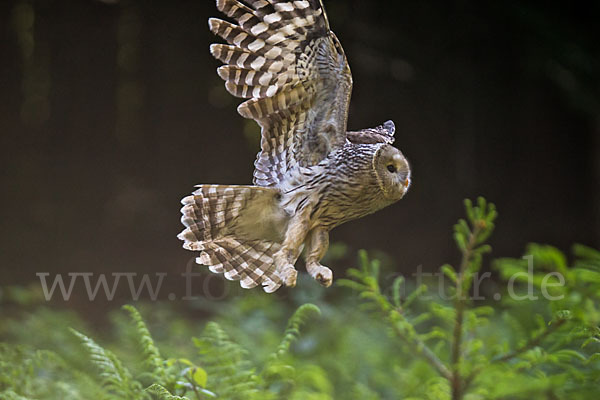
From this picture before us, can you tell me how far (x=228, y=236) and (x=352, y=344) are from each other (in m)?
2.13

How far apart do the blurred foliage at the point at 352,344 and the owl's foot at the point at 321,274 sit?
0.28 meters

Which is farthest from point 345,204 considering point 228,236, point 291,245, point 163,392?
point 163,392

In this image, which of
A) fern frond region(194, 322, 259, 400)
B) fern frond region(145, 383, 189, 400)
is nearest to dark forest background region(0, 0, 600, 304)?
fern frond region(194, 322, 259, 400)

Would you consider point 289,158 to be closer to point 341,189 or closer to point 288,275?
point 341,189

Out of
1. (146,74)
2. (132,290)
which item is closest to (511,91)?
(146,74)

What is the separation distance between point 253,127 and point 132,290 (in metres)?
1.56

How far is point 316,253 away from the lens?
144cm

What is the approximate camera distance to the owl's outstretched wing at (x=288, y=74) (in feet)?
4.68

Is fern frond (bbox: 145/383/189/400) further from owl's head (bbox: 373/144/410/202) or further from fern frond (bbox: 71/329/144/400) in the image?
owl's head (bbox: 373/144/410/202)

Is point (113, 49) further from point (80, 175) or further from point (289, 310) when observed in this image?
point (289, 310)

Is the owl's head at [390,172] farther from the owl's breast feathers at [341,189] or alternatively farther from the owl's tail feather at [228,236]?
the owl's tail feather at [228,236]

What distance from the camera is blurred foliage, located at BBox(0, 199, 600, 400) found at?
170 cm

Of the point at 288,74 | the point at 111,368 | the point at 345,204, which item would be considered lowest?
the point at 111,368

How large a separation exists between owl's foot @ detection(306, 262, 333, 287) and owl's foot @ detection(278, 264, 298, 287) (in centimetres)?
5
